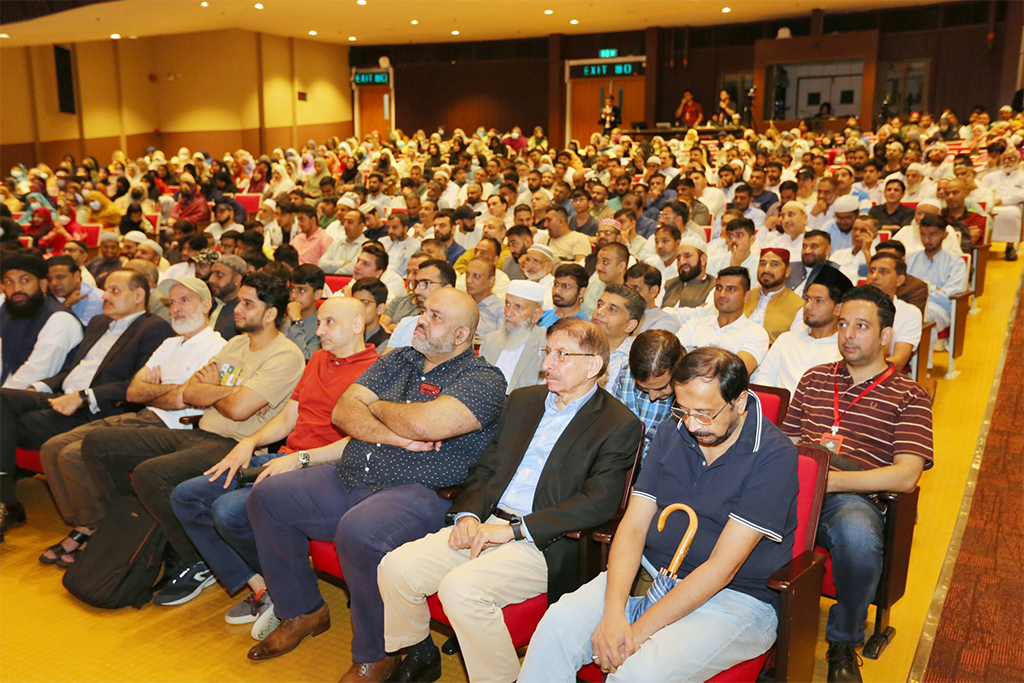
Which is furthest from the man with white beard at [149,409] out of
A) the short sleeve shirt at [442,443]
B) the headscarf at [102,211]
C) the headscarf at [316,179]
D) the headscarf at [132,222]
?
the headscarf at [316,179]

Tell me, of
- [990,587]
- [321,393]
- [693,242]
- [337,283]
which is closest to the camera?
[990,587]

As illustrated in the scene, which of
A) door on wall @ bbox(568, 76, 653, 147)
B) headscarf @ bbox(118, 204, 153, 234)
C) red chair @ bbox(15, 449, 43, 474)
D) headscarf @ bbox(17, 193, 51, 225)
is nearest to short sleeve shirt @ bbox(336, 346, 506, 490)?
red chair @ bbox(15, 449, 43, 474)

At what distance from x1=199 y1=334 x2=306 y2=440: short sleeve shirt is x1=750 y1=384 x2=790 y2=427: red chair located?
1.86m

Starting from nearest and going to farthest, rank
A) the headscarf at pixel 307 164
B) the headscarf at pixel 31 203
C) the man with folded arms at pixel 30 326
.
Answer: the man with folded arms at pixel 30 326
the headscarf at pixel 31 203
the headscarf at pixel 307 164

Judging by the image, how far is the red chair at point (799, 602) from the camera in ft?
6.59

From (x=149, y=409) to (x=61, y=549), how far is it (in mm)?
694

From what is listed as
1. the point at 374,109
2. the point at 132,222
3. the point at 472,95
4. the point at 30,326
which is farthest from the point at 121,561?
the point at 374,109

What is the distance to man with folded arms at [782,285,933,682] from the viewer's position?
8.04ft

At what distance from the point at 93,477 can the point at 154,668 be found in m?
1.05

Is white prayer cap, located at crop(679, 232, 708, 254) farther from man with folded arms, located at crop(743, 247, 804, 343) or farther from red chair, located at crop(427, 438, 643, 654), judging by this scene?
red chair, located at crop(427, 438, 643, 654)

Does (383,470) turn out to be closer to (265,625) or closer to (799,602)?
(265,625)

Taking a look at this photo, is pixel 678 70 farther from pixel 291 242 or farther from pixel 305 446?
pixel 305 446

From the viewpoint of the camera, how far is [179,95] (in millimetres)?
19484

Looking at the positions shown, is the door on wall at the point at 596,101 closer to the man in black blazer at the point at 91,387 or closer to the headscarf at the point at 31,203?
the headscarf at the point at 31,203
